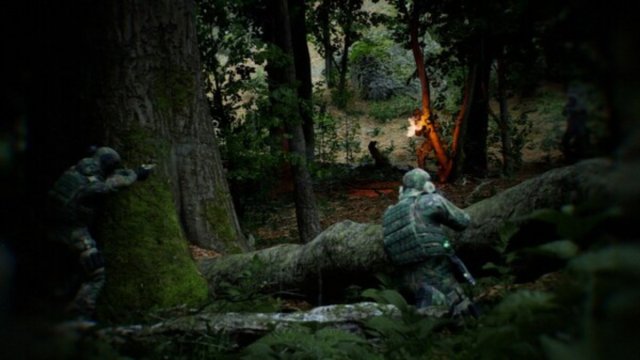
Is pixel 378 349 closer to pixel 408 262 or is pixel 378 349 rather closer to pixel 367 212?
pixel 408 262

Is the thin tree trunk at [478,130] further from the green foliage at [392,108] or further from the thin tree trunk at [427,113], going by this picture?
the green foliage at [392,108]

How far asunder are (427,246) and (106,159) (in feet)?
11.1

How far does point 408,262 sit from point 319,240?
6.03ft

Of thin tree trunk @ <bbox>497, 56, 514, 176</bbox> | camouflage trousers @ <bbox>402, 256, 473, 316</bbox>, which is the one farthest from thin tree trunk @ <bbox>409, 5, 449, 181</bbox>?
→ camouflage trousers @ <bbox>402, 256, 473, 316</bbox>

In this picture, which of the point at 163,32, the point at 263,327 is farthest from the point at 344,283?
the point at 163,32

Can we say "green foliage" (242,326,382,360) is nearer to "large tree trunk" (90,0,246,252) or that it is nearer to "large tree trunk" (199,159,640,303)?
"large tree trunk" (199,159,640,303)

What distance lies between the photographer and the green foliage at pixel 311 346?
13.0 ft

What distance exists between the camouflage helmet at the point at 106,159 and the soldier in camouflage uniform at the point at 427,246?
9.72 feet

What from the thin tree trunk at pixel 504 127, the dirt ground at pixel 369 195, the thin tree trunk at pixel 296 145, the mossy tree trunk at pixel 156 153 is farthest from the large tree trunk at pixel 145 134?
the thin tree trunk at pixel 504 127

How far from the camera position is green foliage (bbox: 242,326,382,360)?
397 centimetres

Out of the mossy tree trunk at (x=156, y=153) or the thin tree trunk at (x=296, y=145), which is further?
the thin tree trunk at (x=296, y=145)

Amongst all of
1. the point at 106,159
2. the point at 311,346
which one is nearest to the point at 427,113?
the point at 106,159

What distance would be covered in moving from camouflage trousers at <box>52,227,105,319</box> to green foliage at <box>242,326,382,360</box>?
2.27m

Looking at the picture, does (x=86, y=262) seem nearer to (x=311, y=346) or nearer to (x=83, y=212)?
(x=83, y=212)
